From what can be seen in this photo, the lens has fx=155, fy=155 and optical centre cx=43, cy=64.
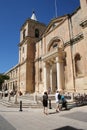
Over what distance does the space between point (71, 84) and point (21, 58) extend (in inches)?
758

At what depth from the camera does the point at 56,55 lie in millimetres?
22453

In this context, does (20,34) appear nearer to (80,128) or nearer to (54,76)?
(54,76)

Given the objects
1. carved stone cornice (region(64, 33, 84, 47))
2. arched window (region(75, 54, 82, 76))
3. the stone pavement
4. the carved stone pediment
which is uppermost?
the carved stone pediment

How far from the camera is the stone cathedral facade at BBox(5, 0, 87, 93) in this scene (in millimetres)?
19344

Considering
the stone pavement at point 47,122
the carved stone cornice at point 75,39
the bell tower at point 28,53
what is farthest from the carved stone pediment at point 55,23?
the stone pavement at point 47,122

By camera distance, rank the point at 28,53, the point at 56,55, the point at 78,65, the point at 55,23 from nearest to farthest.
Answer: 1. the point at 78,65
2. the point at 56,55
3. the point at 55,23
4. the point at 28,53

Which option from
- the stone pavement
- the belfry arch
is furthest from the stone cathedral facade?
the stone pavement

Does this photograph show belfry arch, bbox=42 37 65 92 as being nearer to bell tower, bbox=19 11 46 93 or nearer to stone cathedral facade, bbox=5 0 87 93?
stone cathedral facade, bbox=5 0 87 93

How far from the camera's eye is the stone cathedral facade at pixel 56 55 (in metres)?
19.3

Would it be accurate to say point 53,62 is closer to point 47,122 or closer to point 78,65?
point 78,65

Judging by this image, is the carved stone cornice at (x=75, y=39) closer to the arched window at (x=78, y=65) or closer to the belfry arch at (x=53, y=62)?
the belfry arch at (x=53, y=62)

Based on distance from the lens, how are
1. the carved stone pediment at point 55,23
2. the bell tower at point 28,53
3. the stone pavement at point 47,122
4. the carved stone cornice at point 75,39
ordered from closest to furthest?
→ 1. the stone pavement at point 47,122
2. the carved stone cornice at point 75,39
3. the carved stone pediment at point 55,23
4. the bell tower at point 28,53

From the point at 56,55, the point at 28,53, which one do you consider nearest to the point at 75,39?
the point at 56,55

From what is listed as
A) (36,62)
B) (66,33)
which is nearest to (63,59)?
(66,33)
